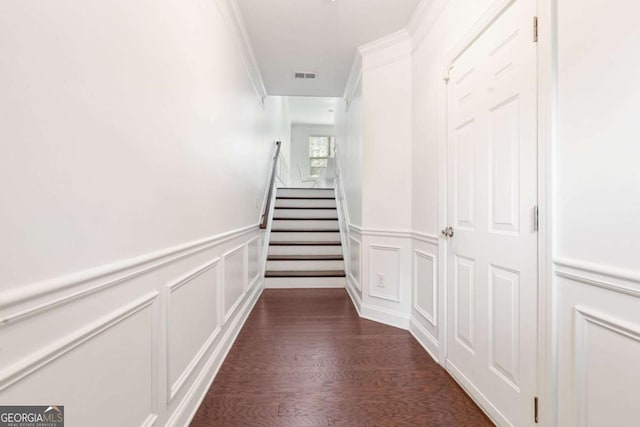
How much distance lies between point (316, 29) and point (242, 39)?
644mm

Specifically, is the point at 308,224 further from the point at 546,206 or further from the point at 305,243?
the point at 546,206

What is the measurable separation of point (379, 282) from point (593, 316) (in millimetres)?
1842

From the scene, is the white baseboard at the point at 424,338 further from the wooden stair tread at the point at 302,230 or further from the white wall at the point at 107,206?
the wooden stair tread at the point at 302,230

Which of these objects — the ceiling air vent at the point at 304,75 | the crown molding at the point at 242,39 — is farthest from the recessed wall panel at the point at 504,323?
the ceiling air vent at the point at 304,75

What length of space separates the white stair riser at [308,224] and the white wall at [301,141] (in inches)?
171

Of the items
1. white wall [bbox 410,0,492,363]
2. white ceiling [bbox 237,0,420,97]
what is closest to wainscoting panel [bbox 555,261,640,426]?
white wall [bbox 410,0,492,363]

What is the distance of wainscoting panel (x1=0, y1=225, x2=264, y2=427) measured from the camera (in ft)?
2.03

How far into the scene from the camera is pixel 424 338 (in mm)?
2227

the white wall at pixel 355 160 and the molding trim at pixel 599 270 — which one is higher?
the white wall at pixel 355 160

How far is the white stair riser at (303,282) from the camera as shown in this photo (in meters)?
3.80

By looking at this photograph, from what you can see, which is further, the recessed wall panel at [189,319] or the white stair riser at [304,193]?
the white stair riser at [304,193]

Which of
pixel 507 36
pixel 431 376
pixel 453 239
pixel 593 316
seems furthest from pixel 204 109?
pixel 431 376

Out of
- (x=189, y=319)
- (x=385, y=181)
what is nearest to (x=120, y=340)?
(x=189, y=319)

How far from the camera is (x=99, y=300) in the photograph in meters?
0.84
